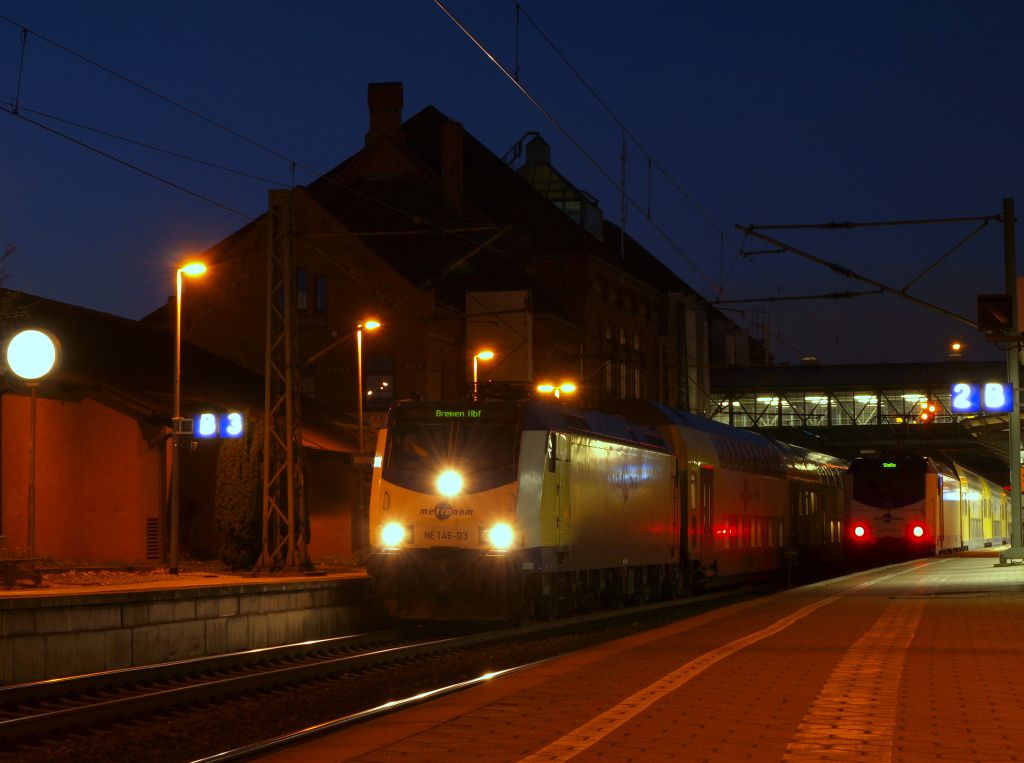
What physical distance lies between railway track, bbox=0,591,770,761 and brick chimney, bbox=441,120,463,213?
164 feet

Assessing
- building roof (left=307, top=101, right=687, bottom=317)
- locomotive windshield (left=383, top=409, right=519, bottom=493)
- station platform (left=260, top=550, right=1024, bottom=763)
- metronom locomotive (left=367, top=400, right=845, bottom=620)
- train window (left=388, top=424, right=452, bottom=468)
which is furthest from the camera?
building roof (left=307, top=101, right=687, bottom=317)

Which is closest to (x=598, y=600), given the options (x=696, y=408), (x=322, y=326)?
(x=322, y=326)

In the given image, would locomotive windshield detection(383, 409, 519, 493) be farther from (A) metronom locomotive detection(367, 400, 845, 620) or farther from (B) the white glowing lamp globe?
(B) the white glowing lamp globe

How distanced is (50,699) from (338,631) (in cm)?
1010

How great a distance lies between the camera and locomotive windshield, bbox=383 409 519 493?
22.1 metres

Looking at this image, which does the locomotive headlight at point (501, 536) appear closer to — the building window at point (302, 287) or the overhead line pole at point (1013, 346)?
the overhead line pole at point (1013, 346)

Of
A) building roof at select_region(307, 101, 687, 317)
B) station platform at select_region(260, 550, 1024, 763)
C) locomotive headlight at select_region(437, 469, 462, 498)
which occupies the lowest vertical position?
station platform at select_region(260, 550, 1024, 763)

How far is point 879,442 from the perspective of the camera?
3406 inches

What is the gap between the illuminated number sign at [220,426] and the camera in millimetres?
34438

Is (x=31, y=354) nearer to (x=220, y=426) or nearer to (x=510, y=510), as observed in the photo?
(x=510, y=510)

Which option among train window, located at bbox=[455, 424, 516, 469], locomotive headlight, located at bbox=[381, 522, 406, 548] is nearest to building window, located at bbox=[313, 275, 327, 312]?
locomotive headlight, located at bbox=[381, 522, 406, 548]

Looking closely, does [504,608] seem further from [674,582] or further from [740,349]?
[740,349]

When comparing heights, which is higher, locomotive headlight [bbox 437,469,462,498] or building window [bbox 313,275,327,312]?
building window [bbox 313,275,327,312]

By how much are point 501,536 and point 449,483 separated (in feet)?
3.81
